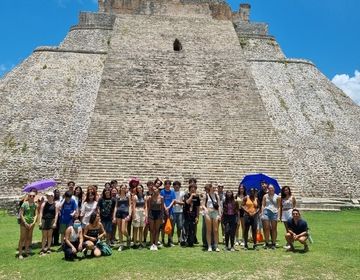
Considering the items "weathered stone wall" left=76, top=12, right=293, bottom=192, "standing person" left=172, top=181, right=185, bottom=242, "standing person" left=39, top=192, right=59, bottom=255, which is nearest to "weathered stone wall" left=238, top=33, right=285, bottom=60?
"weathered stone wall" left=76, top=12, right=293, bottom=192

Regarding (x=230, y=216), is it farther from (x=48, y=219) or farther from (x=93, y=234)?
(x=48, y=219)

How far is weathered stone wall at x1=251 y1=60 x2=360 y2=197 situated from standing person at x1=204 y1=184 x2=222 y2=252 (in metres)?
7.31

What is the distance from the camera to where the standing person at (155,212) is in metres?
7.07

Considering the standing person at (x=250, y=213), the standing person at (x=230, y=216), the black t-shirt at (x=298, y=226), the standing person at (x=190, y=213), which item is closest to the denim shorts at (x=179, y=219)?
the standing person at (x=190, y=213)

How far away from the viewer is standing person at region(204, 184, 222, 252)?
703 cm

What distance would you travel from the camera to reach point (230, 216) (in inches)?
281

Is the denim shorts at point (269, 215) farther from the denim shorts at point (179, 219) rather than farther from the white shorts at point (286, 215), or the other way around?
the denim shorts at point (179, 219)

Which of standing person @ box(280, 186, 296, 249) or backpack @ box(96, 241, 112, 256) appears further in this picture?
standing person @ box(280, 186, 296, 249)

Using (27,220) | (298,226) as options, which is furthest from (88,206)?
(298,226)

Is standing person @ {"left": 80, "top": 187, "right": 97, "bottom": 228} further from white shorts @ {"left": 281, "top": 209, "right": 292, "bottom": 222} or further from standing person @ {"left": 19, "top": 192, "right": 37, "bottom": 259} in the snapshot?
white shorts @ {"left": 281, "top": 209, "right": 292, "bottom": 222}

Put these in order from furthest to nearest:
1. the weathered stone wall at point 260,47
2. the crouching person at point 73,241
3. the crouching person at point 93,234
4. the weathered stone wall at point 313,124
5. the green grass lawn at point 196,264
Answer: the weathered stone wall at point 260,47 → the weathered stone wall at point 313,124 → the crouching person at point 93,234 → the crouching person at point 73,241 → the green grass lawn at point 196,264

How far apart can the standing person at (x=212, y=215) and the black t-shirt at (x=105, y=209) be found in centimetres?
166

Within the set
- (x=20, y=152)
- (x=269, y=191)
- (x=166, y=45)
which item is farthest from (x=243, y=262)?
(x=166, y=45)

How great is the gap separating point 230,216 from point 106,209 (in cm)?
216
